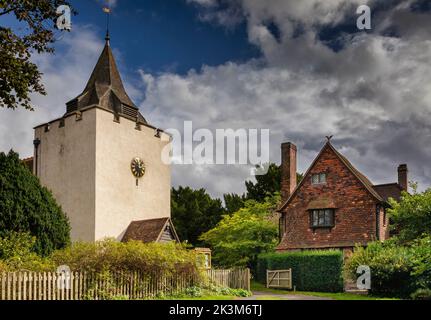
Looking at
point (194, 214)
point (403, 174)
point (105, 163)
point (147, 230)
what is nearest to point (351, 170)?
point (403, 174)

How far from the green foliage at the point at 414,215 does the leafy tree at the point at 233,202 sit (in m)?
26.4

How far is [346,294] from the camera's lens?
1313 inches

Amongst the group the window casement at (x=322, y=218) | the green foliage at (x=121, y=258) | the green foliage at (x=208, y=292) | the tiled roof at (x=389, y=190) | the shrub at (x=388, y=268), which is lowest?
the green foliage at (x=208, y=292)

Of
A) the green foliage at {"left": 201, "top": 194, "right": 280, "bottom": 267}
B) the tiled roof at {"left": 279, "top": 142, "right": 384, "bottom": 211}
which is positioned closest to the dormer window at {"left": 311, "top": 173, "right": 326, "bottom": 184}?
the tiled roof at {"left": 279, "top": 142, "right": 384, "bottom": 211}

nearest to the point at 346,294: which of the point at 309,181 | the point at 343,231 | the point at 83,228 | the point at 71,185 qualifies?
the point at 343,231

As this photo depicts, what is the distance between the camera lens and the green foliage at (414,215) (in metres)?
33.9

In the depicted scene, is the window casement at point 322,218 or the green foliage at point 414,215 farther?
the window casement at point 322,218

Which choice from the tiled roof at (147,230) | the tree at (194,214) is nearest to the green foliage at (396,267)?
the tiled roof at (147,230)

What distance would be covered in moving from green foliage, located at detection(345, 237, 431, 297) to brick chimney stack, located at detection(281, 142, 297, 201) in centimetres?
1246

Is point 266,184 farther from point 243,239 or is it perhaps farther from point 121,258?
point 121,258

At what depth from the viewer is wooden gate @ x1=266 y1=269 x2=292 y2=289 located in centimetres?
3744

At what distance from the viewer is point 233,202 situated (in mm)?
62406

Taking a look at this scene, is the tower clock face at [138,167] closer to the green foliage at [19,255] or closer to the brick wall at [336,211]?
the brick wall at [336,211]

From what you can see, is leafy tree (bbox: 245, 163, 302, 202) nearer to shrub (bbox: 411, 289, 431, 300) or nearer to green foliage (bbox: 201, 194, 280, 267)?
green foliage (bbox: 201, 194, 280, 267)
